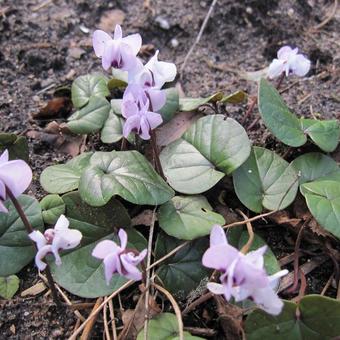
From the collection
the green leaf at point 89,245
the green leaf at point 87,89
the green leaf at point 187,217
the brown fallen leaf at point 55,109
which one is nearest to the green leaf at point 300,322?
the green leaf at point 187,217

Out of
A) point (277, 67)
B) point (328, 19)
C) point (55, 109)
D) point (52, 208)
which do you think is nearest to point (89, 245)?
Result: point (52, 208)

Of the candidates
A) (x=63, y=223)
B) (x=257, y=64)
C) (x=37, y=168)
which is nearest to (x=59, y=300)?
(x=63, y=223)

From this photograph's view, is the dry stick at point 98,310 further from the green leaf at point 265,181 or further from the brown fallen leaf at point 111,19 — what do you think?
the brown fallen leaf at point 111,19

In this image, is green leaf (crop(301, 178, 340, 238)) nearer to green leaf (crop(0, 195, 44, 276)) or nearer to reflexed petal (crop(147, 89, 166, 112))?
reflexed petal (crop(147, 89, 166, 112))

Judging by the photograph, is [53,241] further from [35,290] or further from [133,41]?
[133,41]

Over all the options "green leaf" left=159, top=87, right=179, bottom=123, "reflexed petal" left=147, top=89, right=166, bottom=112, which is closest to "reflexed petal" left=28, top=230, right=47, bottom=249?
"reflexed petal" left=147, top=89, right=166, bottom=112

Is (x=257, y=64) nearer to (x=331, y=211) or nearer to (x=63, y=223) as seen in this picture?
(x=331, y=211)
